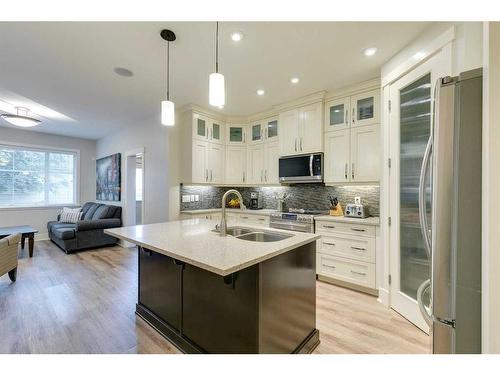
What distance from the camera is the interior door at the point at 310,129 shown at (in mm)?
3404

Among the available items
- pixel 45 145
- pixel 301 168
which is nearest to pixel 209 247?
pixel 301 168

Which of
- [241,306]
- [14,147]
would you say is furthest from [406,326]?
[14,147]

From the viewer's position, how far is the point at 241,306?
1452 millimetres

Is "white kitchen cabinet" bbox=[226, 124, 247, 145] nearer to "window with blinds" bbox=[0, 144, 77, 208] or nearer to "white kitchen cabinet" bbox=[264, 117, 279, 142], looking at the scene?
"white kitchen cabinet" bbox=[264, 117, 279, 142]

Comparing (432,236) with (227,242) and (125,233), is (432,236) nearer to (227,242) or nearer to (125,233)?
(227,242)

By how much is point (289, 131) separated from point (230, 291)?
9.44 feet

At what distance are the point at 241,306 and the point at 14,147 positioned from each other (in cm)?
701

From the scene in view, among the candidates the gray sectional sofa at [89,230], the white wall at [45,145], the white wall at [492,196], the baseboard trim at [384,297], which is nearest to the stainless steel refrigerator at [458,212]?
the white wall at [492,196]

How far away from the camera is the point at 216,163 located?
14.3ft

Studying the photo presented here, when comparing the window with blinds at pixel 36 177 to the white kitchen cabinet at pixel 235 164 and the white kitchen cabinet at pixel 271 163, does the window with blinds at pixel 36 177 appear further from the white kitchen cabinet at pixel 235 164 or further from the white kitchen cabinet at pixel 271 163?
the white kitchen cabinet at pixel 271 163

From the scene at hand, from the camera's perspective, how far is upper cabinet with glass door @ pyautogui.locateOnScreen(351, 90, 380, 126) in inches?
115

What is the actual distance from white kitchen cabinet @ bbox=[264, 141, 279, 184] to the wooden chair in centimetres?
368

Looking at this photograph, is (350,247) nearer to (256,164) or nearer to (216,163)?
(256,164)

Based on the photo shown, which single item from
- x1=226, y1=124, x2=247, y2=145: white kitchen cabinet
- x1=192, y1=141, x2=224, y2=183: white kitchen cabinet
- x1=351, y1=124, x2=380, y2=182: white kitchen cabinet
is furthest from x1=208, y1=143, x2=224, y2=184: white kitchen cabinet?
x1=351, y1=124, x2=380, y2=182: white kitchen cabinet
